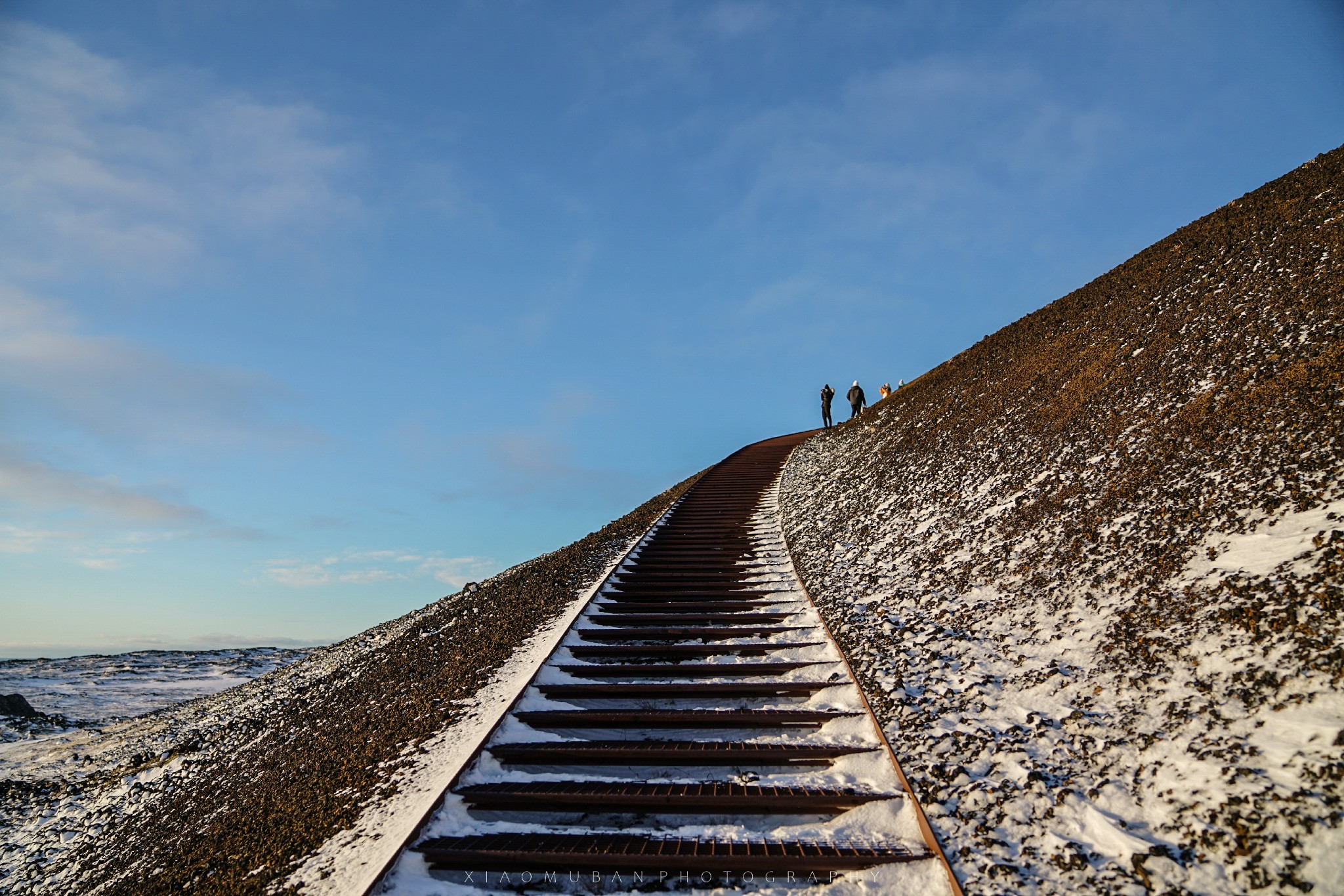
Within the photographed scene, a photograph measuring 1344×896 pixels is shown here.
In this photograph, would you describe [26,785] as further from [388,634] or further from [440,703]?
[440,703]

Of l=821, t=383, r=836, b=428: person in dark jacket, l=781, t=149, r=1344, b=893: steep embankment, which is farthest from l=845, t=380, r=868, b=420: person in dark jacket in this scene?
l=781, t=149, r=1344, b=893: steep embankment

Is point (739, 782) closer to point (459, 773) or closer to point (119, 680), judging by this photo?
point (459, 773)

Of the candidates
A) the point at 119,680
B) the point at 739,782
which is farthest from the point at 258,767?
the point at 119,680

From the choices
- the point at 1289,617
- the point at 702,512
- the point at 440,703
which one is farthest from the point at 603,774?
the point at 702,512

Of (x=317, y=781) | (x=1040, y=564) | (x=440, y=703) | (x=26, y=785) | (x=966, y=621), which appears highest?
(x=1040, y=564)

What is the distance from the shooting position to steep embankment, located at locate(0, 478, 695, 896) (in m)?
5.73

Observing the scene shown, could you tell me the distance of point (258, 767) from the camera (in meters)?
7.65

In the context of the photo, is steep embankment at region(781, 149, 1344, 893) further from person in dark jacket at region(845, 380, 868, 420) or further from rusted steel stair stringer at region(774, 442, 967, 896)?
person in dark jacket at region(845, 380, 868, 420)

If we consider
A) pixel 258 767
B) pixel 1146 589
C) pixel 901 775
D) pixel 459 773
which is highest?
pixel 1146 589

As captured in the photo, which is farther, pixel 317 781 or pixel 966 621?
pixel 966 621

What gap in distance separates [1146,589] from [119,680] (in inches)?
1041

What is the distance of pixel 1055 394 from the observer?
11523mm

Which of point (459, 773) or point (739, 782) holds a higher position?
point (459, 773)

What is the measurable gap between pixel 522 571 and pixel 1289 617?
39.6 feet
